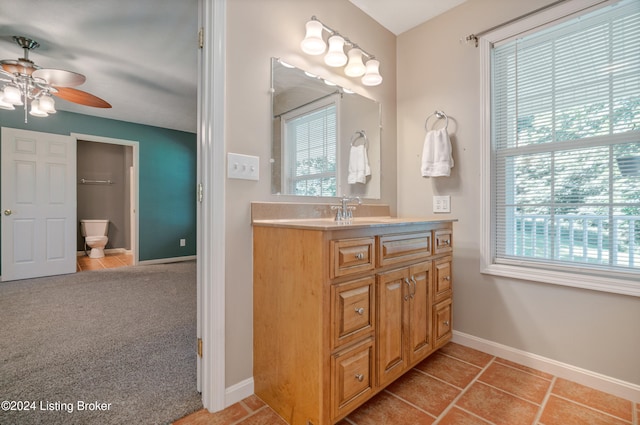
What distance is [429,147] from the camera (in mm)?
2094

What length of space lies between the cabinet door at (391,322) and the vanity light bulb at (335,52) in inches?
54.1

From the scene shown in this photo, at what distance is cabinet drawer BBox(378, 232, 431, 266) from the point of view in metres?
1.36

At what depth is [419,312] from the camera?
1.58 metres

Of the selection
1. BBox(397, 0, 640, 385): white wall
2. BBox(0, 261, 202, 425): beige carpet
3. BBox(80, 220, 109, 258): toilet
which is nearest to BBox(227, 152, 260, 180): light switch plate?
BBox(0, 261, 202, 425): beige carpet

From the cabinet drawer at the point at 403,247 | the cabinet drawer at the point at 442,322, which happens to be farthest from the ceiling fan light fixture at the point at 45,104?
the cabinet drawer at the point at 442,322

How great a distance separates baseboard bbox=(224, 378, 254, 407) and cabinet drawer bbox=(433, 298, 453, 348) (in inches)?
43.7

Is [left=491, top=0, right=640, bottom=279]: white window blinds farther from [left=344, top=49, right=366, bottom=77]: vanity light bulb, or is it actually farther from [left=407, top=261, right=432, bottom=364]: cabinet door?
[left=344, top=49, right=366, bottom=77]: vanity light bulb

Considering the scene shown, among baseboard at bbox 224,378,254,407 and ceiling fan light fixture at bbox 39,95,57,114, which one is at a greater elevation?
ceiling fan light fixture at bbox 39,95,57,114

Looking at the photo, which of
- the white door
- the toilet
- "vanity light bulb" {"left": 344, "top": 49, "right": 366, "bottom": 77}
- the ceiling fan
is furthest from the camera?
the toilet

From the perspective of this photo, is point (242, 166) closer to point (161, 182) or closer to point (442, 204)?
point (442, 204)

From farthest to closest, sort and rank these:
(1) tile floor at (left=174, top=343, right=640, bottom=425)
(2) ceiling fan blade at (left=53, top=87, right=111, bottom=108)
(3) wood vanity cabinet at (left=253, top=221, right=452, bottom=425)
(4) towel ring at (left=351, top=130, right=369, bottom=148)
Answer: (2) ceiling fan blade at (left=53, top=87, right=111, bottom=108) < (4) towel ring at (left=351, top=130, right=369, bottom=148) < (1) tile floor at (left=174, top=343, right=640, bottom=425) < (3) wood vanity cabinet at (left=253, top=221, right=452, bottom=425)

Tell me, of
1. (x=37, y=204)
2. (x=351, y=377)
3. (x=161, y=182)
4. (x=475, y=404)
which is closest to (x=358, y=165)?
(x=351, y=377)

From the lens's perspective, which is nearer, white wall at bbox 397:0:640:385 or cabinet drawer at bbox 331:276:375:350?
cabinet drawer at bbox 331:276:375:350

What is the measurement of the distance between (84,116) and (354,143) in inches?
181
